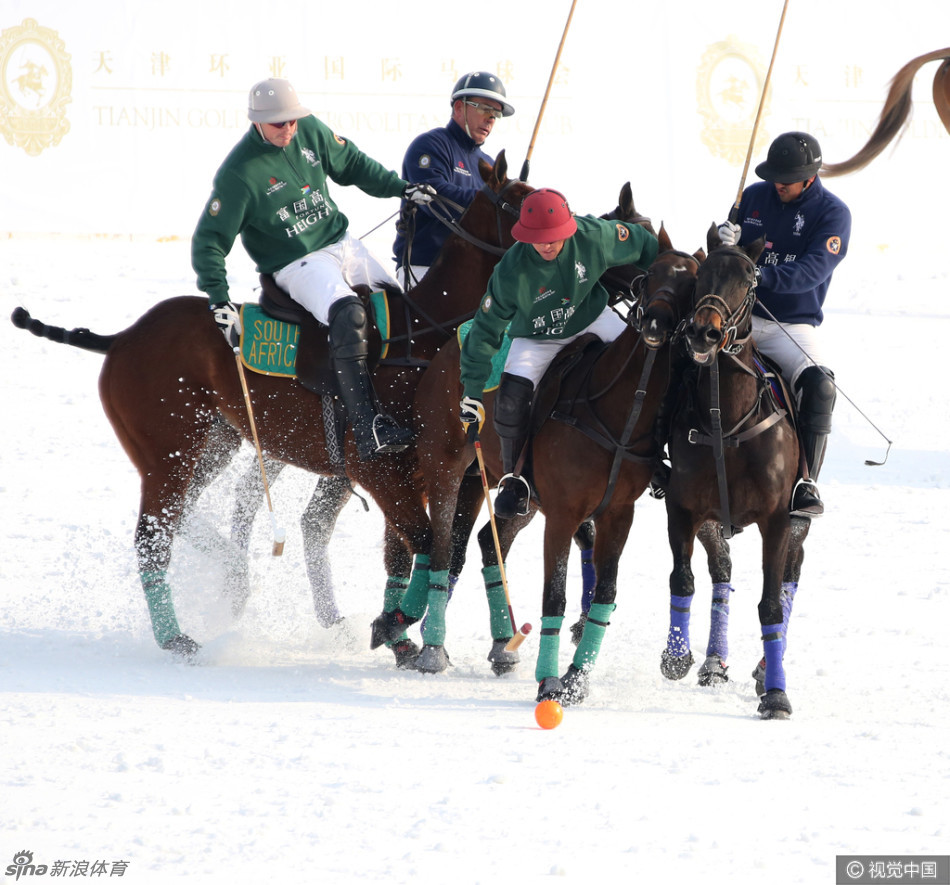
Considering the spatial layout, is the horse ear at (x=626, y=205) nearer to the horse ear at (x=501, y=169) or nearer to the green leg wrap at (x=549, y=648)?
the horse ear at (x=501, y=169)

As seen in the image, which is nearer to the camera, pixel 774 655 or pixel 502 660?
pixel 774 655

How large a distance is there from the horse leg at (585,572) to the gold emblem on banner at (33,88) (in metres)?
9.50

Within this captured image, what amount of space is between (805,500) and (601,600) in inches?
36.3

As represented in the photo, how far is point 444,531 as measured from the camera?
6.00 meters

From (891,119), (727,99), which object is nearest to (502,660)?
(891,119)

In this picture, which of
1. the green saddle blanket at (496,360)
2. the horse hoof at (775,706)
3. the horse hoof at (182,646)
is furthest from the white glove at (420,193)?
the horse hoof at (775,706)

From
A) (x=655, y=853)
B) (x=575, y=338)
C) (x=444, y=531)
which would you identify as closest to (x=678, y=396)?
(x=575, y=338)

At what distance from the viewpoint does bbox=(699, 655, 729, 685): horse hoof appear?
18.6ft

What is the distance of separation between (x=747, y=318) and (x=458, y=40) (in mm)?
9991

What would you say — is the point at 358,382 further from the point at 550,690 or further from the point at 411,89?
the point at 411,89

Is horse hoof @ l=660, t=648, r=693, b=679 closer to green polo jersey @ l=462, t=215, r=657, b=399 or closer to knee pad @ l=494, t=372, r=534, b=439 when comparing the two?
knee pad @ l=494, t=372, r=534, b=439

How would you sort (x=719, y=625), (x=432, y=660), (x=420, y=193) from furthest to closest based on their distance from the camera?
(x=420, y=193)
(x=432, y=660)
(x=719, y=625)

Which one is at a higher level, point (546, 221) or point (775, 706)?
point (546, 221)

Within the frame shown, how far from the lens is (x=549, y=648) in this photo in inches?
209
